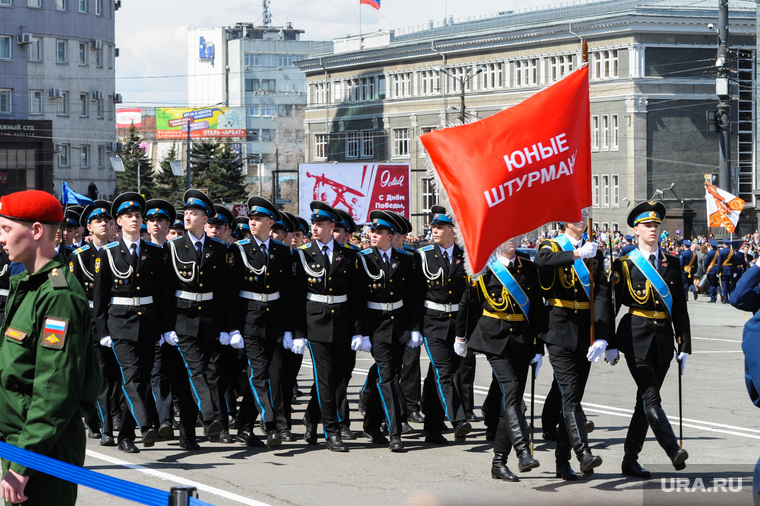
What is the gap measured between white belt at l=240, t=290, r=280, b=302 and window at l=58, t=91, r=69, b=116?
70417 mm

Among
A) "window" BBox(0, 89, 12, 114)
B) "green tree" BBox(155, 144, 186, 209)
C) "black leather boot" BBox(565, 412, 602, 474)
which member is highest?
"window" BBox(0, 89, 12, 114)

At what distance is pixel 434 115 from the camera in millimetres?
95188

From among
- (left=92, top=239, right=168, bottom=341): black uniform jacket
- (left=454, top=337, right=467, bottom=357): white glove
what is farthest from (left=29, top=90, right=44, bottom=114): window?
(left=454, top=337, right=467, bottom=357): white glove

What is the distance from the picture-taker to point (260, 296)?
1145 centimetres

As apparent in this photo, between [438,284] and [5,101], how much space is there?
6759 cm

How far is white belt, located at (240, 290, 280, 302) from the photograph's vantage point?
37.6ft

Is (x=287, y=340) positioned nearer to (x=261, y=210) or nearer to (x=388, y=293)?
(x=388, y=293)

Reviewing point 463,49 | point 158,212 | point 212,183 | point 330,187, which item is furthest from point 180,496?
point 212,183

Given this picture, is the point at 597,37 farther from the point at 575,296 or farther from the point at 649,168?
the point at 575,296

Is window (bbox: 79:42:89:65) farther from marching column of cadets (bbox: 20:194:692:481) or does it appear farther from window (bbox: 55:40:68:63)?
marching column of cadets (bbox: 20:194:692:481)

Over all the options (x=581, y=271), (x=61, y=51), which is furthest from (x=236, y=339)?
(x=61, y=51)

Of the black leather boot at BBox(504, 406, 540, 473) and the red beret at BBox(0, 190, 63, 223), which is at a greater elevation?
the red beret at BBox(0, 190, 63, 223)

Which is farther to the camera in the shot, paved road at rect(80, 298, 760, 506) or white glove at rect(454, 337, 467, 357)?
white glove at rect(454, 337, 467, 357)

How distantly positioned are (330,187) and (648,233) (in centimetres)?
3549
